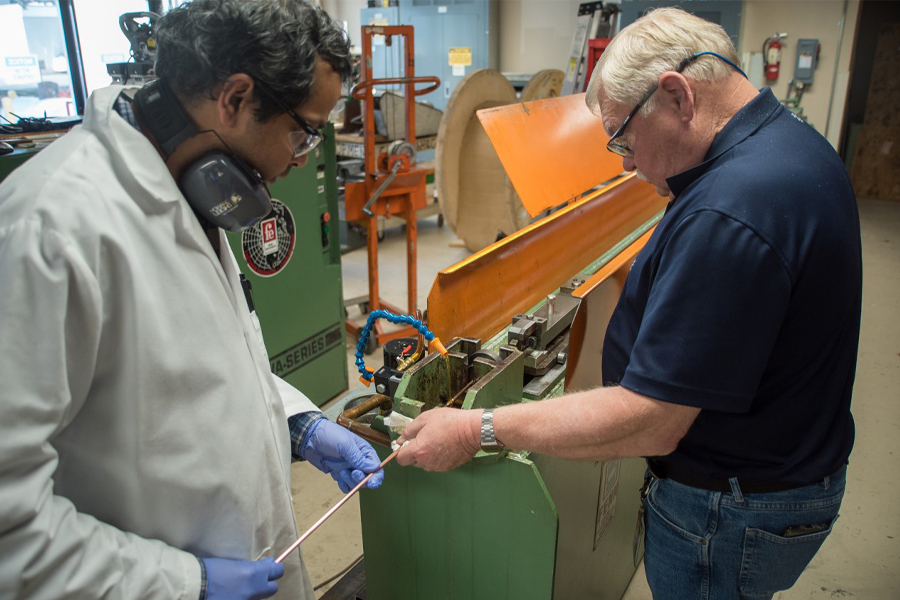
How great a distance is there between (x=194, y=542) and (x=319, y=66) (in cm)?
73

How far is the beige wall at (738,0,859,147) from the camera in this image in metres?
5.67

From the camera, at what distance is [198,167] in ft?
2.94

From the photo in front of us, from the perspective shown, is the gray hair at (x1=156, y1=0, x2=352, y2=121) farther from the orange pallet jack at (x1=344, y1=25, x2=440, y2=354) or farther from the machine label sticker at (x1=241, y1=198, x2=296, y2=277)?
the orange pallet jack at (x1=344, y1=25, x2=440, y2=354)

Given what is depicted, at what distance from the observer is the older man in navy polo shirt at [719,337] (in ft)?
2.98

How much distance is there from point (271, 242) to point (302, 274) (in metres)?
0.26

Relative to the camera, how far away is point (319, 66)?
95 centimetres

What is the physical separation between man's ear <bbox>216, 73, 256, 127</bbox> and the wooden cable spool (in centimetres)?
313

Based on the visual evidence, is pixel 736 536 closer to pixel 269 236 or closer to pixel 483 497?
pixel 483 497

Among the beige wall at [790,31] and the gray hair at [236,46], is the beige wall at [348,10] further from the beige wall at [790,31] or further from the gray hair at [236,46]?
the gray hair at [236,46]

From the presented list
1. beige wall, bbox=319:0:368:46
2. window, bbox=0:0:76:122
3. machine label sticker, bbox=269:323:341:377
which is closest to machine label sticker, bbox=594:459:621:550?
machine label sticker, bbox=269:323:341:377

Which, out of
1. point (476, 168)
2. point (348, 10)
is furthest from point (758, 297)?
point (348, 10)

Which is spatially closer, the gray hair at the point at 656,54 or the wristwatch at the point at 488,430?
the gray hair at the point at 656,54

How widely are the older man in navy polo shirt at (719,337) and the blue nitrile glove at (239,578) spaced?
0.33 meters

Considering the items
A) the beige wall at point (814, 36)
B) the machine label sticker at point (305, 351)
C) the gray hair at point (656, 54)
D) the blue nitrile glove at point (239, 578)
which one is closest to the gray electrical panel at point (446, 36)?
the beige wall at point (814, 36)
